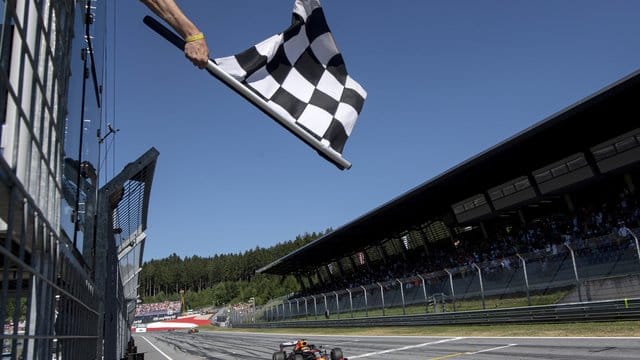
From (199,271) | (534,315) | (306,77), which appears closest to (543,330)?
(534,315)

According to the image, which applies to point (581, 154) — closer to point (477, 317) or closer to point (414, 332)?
point (477, 317)

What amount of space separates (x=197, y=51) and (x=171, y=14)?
0.69ft

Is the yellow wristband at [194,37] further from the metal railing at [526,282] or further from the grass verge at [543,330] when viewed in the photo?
the metal railing at [526,282]

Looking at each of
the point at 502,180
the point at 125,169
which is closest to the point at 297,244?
the point at 502,180

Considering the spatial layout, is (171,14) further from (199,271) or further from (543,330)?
(199,271)

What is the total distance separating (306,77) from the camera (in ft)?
12.3

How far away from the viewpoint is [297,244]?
465ft

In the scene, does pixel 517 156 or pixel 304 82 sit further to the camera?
pixel 517 156

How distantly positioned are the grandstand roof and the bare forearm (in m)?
19.3

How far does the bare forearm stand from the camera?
219cm

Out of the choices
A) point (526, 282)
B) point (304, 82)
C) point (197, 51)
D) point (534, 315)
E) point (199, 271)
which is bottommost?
point (534, 315)

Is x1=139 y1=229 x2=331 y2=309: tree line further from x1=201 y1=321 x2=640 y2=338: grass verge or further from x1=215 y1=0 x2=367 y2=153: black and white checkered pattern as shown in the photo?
x1=215 y1=0 x2=367 y2=153: black and white checkered pattern

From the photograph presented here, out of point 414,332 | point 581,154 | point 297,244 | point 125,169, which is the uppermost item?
point 297,244

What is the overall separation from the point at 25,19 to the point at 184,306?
13078cm
